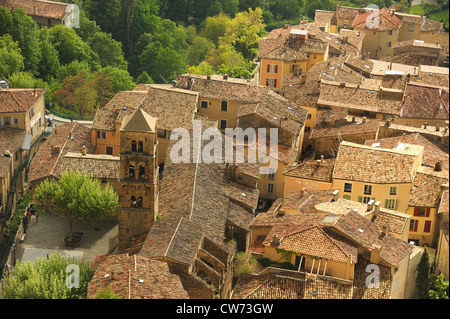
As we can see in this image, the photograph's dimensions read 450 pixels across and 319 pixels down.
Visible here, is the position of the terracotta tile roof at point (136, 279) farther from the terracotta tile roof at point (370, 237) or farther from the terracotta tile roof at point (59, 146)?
the terracotta tile roof at point (59, 146)

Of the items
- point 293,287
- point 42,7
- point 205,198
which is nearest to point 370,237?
point 293,287

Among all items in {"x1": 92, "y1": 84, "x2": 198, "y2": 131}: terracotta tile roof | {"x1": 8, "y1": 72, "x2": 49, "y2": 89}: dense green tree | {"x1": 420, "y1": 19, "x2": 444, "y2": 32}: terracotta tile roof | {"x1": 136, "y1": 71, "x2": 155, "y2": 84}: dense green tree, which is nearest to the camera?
{"x1": 92, "y1": 84, "x2": 198, "y2": 131}: terracotta tile roof

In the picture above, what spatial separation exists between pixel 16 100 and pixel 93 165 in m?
11.1

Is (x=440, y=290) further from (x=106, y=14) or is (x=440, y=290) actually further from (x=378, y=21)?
(x=106, y=14)

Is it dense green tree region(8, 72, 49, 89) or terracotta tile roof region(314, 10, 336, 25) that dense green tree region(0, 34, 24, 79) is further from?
terracotta tile roof region(314, 10, 336, 25)

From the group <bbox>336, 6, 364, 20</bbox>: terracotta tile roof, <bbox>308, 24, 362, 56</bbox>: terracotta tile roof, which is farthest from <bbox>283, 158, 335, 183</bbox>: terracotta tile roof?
<bbox>336, 6, 364, 20</bbox>: terracotta tile roof

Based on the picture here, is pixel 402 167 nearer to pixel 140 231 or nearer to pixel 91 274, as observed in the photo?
pixel 140 231

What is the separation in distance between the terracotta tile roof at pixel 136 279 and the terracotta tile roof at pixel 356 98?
28.6 m

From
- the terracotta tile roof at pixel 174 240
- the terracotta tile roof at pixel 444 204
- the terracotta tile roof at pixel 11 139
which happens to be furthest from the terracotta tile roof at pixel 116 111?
the terracotta tile roof at pixel 444 204

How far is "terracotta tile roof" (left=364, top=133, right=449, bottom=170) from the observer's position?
193 feet

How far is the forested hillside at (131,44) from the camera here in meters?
80.2

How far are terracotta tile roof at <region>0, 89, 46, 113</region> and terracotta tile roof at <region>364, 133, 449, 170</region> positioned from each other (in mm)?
25081
